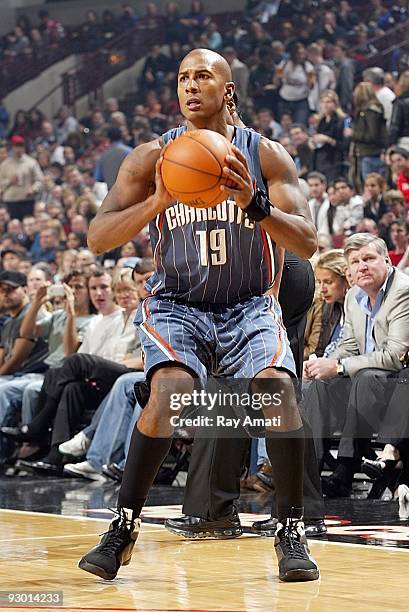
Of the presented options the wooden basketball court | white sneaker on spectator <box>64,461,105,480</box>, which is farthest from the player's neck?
white sneaker on spectator <box>64,461,105,480</box>

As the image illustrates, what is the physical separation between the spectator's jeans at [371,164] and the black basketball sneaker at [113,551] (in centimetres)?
963

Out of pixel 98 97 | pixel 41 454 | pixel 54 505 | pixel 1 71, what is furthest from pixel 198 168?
pixel 1 71

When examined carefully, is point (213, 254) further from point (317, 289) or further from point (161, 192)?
point (317, 289)

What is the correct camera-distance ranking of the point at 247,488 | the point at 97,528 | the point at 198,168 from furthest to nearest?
the point at 247,488 < the point at 97,528 < the point at 198,168

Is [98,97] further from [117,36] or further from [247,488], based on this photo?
[247,488]

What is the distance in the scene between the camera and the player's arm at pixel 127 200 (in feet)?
13.6

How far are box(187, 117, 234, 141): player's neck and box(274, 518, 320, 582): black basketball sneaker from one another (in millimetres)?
1455

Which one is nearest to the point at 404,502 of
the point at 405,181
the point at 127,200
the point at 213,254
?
the point at 213,254

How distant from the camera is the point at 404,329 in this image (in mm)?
6875

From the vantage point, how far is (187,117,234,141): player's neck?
427 centimetres

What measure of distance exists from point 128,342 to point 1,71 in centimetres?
1650

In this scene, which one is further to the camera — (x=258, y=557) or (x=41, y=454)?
(x=41, y=454)

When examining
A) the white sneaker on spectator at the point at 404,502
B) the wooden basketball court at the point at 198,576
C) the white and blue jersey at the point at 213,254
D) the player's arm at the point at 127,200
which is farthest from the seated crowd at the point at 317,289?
the wooden basketball court at the point at 198,576

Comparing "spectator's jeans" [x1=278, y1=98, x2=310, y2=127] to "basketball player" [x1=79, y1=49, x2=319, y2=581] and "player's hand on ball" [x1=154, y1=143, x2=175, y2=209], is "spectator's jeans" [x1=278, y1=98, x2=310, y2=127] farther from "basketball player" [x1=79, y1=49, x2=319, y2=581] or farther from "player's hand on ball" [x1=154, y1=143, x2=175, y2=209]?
"player's hand on ball" [x1=154, y1=143, x2=175, y2=209]
